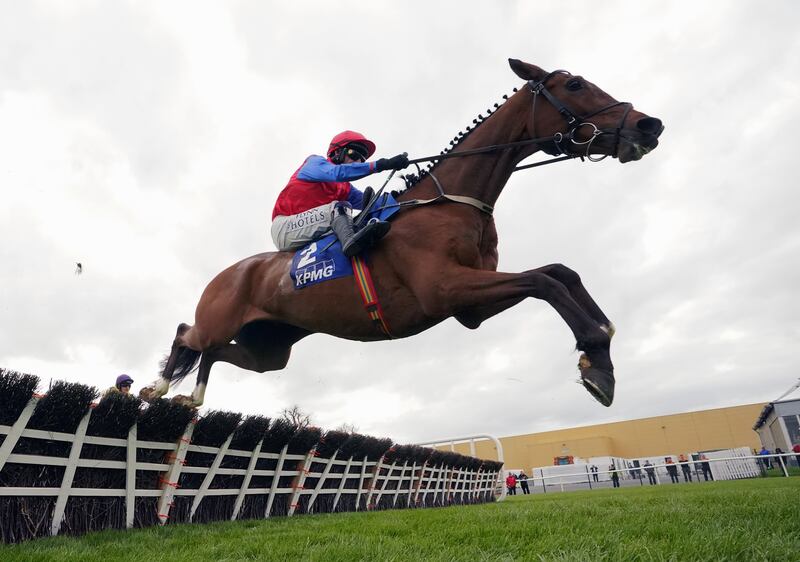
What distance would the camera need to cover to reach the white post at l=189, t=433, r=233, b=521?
18.6 feet

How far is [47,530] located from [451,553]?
3399mm

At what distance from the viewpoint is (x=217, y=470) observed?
19.5 ft

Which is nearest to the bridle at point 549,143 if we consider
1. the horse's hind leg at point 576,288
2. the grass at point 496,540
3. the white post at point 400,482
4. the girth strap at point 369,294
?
the girth strap at point 369,294

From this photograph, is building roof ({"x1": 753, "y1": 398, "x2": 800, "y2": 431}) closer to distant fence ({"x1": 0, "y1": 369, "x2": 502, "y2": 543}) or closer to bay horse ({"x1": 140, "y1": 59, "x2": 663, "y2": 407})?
distant fence ({"x1": 0, "y1": 369, "x2": 502, "y2": 543})

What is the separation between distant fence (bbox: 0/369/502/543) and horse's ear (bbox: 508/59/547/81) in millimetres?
4501

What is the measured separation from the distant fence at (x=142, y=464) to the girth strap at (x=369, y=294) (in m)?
2.52

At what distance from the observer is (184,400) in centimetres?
545

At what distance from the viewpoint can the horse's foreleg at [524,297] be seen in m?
3.32

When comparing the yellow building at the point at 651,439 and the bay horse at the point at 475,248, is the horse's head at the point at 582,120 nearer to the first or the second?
the bay horse at the point at 475,248

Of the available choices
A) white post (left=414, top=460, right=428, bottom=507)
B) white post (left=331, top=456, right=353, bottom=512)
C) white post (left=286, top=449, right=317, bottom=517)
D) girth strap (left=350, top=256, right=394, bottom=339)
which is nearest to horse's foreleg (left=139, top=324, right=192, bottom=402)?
white post (left=286, top=449, right=317, bottom=517)

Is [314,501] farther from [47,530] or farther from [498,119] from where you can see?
[498,119]

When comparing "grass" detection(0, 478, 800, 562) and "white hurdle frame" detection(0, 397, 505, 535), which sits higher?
"white hurdle frame" detection(0, 397, 505, 535)

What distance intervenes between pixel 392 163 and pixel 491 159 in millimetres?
800

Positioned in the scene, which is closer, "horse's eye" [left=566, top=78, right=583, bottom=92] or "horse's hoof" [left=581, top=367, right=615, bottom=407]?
"horse's hoof" [left=581, top=367, right=615, bottom=407]
